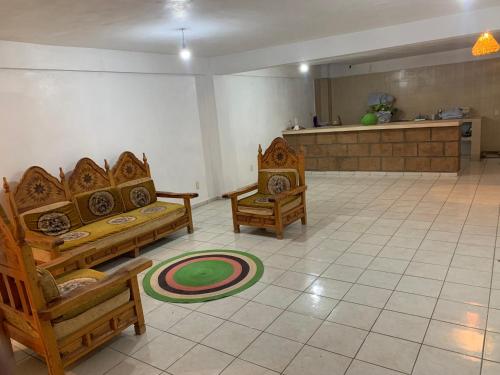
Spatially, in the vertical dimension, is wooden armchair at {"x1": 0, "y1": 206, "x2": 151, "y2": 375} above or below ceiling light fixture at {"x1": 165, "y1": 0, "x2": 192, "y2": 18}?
below

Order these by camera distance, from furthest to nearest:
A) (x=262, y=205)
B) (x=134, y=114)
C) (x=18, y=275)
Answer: (x=134, y=114) < (x=262, y=205) < (x=18, y=275)

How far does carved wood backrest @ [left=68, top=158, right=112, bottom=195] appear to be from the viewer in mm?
4562

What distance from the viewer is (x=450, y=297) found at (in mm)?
3064

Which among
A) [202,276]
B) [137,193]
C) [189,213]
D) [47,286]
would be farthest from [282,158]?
[47,286]

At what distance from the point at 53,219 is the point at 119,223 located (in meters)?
0.70

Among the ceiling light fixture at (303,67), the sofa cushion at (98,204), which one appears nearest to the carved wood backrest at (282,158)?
the sofa cushion at (98,204)

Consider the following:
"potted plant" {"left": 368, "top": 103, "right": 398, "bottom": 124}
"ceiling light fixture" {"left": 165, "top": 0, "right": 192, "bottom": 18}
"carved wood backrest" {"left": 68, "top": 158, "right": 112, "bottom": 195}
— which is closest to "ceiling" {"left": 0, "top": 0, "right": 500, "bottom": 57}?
"ceiling light fixture" {"left": 165, "top": 0, "right": 192, "bottom": 18}

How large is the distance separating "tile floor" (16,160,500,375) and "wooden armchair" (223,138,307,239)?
0.72 feet

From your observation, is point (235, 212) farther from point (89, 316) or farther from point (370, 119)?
point (370, 119)

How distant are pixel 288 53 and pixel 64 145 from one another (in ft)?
11.9

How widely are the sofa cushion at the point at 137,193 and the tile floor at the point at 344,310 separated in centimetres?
66

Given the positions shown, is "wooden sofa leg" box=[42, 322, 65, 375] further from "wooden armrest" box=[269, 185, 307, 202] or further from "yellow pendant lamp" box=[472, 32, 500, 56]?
"yellow pendant lamp" box=[472, 32, 500, 56]

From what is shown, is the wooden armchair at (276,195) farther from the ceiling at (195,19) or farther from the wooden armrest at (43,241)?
the wooden armrest at (43,241)

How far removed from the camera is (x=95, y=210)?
460cm
